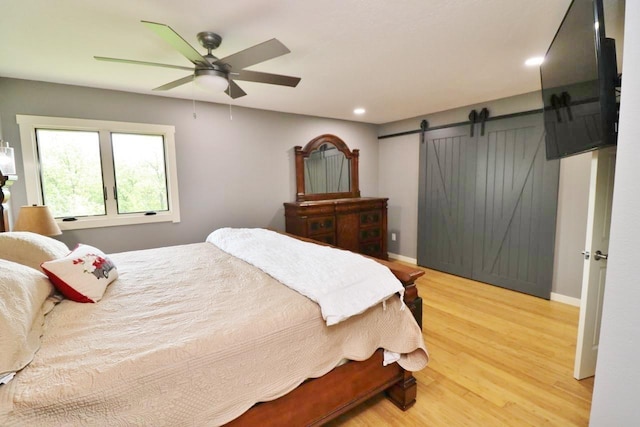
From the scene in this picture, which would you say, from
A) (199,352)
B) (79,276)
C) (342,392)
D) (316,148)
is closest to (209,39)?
(79,276)

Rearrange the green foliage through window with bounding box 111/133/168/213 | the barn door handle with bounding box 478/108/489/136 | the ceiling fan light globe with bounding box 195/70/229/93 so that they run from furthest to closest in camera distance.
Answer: the barn door handle with bounding box 478/108/489/136, the green foliage through window with bounding box 111/133/168/213, the ceiling fan light globe with bounding box 195/70/229/93

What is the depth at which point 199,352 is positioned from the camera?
1104 millimetres

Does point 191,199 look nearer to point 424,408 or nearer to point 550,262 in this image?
point 424,408

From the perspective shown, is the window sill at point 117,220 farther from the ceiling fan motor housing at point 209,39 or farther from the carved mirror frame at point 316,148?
the ceiling fan motor housing at point 209,39

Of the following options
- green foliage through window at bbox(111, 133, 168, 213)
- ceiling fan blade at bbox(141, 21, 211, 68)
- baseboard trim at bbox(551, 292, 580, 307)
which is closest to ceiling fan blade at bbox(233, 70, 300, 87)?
ceiling fan blade at bbox(141, 21, 211, 68)

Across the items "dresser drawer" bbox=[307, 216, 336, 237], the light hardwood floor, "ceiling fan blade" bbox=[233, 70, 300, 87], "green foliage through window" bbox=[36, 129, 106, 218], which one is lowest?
the light hardwood floor

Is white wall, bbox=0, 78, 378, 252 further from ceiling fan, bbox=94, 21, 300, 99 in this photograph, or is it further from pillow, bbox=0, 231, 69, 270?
pillow, bbox=0, 231, 69, 270

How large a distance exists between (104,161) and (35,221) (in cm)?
89

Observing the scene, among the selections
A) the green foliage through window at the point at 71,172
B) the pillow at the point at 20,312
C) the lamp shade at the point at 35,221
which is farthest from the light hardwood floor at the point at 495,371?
the green foliage through window at the point at 71,172

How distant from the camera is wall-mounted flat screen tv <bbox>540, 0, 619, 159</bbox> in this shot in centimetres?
129

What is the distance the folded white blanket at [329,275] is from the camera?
146 cm

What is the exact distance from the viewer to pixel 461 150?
3.92m

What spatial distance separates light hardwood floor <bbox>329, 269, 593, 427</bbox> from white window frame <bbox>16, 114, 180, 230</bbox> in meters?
2.80

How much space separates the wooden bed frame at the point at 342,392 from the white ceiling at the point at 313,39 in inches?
62.1
